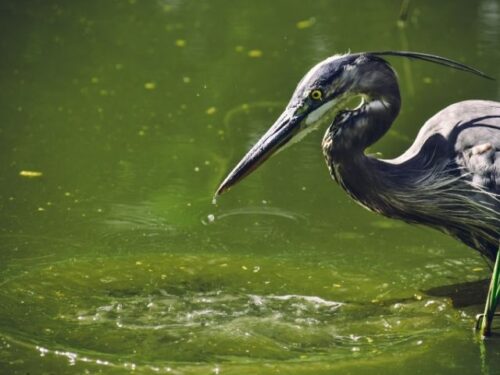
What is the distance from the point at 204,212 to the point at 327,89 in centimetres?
136

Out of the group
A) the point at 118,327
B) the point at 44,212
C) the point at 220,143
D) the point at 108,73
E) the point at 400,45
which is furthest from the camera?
the point at 400,45

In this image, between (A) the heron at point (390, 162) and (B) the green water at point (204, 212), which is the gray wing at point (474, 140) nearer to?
(A) the heron at point (390, 162)

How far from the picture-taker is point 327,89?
6004 mm

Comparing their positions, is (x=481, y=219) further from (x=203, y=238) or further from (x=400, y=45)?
(x=400, y=45)

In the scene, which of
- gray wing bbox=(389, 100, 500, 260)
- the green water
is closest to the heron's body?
gray wing bbox=(389, 100, 500, 260)

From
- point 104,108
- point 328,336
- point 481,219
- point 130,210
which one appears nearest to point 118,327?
point 328,336

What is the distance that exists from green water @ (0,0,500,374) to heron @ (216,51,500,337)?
0.39 metres

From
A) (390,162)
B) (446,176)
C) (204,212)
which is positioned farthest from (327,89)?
(204,212)

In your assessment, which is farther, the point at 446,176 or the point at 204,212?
the point at 204,212

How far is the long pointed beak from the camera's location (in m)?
6.04

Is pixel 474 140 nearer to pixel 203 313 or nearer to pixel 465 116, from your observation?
pixel 465 116

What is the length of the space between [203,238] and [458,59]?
11.2 ft

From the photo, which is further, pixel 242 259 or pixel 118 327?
pixel 242 259

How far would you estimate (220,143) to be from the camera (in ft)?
25.9
